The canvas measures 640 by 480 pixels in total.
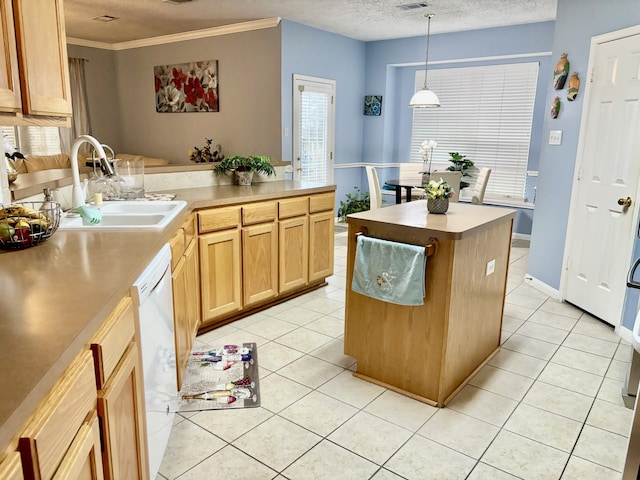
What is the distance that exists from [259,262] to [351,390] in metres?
1.27

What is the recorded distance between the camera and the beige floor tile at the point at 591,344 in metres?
3.06

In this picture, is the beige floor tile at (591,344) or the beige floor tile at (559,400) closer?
the beige floor tile at (559,400)

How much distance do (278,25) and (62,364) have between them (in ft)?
17.6

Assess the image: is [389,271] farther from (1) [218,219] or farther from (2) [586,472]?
(1) [218,219]

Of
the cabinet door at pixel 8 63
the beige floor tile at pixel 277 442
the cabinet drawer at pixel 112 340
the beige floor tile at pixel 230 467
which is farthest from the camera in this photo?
the beige floor tile at pixel 277 442

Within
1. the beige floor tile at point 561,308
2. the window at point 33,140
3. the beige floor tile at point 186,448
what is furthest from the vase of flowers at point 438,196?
the window at point 33,140

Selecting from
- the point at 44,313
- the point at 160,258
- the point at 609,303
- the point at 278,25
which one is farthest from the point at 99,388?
the point at 278,25

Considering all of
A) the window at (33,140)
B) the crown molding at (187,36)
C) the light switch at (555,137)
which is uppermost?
the crown molding at (187,36)

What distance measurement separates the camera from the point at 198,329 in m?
3.20

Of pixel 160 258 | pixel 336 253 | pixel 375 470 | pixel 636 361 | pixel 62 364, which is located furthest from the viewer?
pixel 336 253

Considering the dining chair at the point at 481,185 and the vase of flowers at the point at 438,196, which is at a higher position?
the vase of flowers at the point at 438,196

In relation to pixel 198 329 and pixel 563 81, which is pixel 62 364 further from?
pixel 563 81

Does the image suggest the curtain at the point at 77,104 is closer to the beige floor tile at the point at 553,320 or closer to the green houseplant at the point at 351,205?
the green houseplant at the point at 351,205

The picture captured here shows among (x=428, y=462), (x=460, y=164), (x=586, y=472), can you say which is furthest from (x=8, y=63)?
(x=460, y=164)
